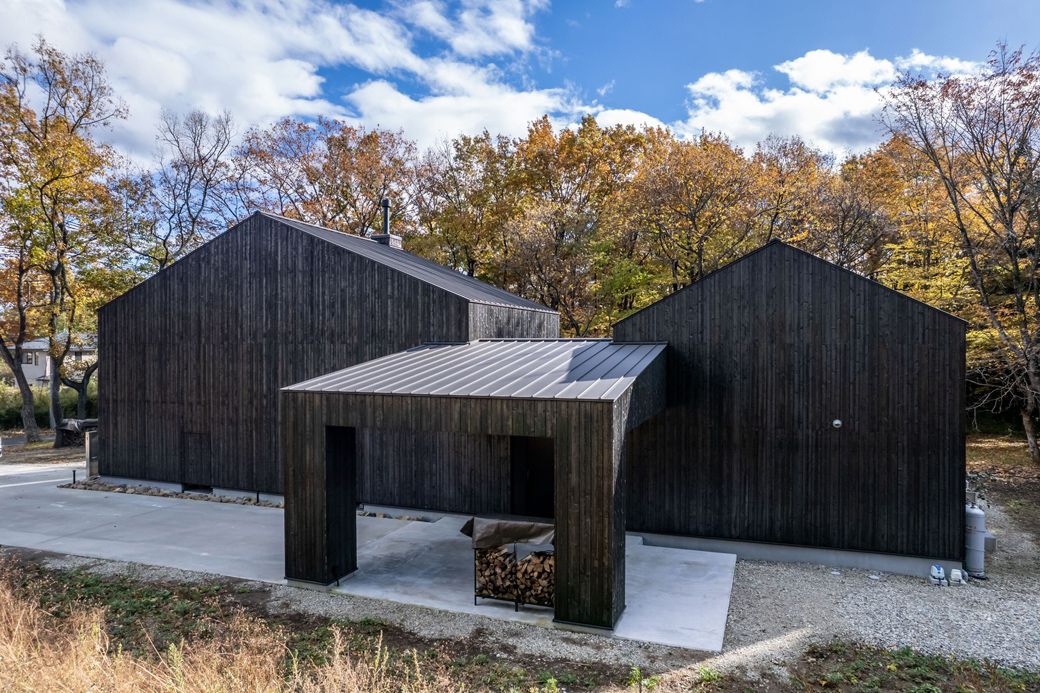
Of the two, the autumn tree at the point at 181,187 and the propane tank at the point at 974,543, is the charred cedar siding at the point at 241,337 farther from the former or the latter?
the autumn tree at the point at 181,187

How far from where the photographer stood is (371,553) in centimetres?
859

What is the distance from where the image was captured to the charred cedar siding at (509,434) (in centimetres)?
602

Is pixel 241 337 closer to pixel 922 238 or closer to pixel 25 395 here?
pixel 25 395

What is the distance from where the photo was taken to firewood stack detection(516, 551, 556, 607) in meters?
6.54

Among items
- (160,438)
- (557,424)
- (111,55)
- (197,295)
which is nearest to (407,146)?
(111,55)

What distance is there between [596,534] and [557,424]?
1.19 m

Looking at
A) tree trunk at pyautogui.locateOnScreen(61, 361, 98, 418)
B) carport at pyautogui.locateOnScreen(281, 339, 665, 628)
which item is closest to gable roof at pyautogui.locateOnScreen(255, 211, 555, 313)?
carport at pyautogui.locateOnScreen(281, 339, 665, 628)

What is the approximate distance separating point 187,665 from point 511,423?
12.0ft

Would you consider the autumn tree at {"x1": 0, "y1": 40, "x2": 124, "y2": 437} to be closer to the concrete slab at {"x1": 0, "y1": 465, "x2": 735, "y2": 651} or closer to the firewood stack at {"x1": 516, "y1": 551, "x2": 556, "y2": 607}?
the concrete slab at {"x1": 0, "y1": 465, "x2": 735, "y2": 651}

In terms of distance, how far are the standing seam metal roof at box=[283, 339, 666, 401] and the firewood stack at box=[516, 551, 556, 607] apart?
1880 mm

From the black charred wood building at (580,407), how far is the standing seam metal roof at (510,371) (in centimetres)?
5

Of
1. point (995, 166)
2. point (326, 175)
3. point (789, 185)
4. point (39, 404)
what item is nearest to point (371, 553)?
point (995, 166)

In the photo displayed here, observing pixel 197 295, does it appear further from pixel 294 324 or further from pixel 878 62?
pixel 878 62

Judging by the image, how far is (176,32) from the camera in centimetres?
1092
